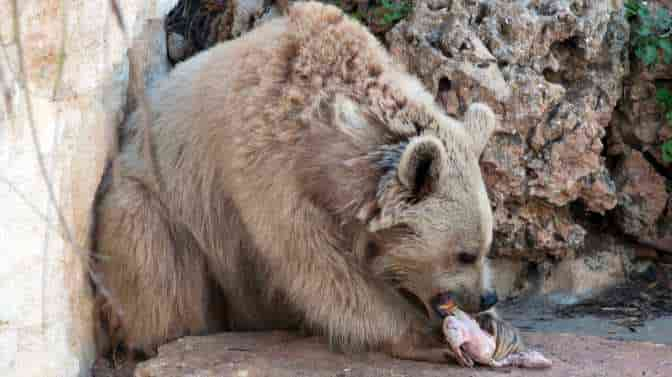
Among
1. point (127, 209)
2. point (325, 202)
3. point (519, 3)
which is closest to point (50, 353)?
point (127, 209)

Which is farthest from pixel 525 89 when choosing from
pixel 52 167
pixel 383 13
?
pixel 52 167

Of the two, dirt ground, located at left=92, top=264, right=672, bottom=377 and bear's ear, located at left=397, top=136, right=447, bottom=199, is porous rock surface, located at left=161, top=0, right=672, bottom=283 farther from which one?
bear's ear, located at left=397, top=136, right=447, bottom=199

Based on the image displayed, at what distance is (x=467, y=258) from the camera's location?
188 inches

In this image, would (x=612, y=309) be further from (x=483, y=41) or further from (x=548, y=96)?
(x=483, y=41)

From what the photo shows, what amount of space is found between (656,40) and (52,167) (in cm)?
473

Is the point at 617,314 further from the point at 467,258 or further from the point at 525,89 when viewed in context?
the point at 467,258

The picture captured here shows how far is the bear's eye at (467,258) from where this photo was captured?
15.6 ft

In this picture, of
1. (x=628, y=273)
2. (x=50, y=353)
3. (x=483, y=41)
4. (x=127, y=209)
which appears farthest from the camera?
(x=628, y=273)

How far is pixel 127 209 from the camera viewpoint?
5062 millimetres

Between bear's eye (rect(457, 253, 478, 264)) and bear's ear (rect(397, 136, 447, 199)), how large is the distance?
0.43 m

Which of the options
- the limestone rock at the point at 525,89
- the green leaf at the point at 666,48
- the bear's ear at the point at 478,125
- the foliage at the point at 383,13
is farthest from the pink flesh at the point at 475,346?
the green leaf at the point at 666,48

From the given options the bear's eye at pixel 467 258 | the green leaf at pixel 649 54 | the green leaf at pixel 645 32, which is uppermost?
the green leaf at pixel 645 32

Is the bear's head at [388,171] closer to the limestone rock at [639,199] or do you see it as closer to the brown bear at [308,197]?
the brown bear at [308,197]

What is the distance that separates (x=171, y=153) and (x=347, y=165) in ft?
3.87
